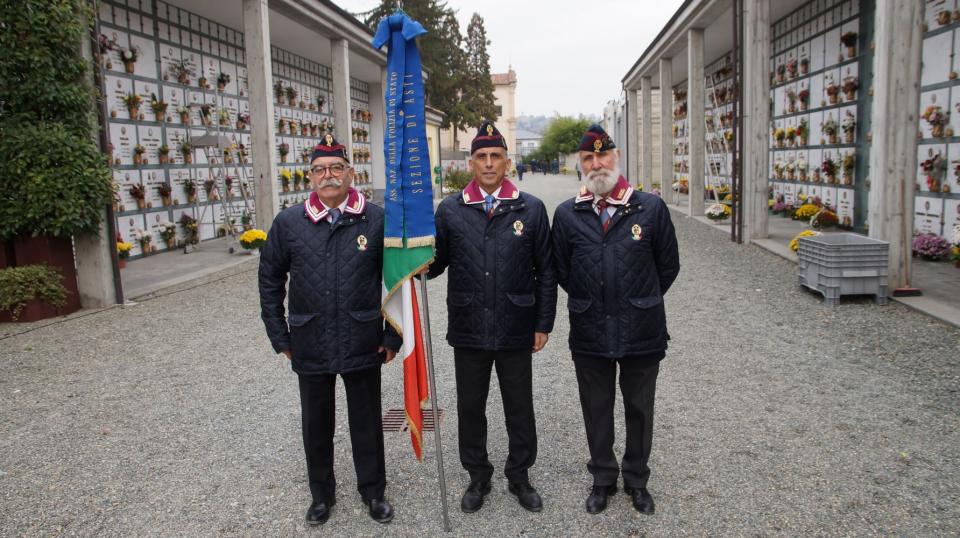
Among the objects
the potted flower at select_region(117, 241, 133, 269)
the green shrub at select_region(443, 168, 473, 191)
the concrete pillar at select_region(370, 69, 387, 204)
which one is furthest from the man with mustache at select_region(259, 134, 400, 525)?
the green shrub at select_region(443, 168, 473, 191)

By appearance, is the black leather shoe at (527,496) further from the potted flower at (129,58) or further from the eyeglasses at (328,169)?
the potted flower at (129,58)

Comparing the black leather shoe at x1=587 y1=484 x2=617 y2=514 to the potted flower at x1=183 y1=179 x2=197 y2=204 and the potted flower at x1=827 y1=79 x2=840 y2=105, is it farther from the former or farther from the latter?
the potted flower at x1=827 y1=79 x2=840 y2=105

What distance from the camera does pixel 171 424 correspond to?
16.1 ft

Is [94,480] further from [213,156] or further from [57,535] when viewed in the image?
[213,156]

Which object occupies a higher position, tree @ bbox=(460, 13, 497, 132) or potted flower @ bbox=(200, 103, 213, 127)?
tree @ bbox=(460, 13, 497, 132)

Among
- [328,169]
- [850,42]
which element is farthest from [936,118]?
[328,169]

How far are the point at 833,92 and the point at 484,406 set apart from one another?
44.1ft

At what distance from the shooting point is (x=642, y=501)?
11.5 ft

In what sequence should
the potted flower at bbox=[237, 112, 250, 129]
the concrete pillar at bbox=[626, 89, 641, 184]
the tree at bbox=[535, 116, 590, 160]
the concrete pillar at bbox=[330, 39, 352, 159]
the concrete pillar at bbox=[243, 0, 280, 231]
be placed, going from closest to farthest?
the concrete pillar at bbox=[243, 0, 280, 231], the potted flower at bbox=[237, 112, 250, 129], the concrete pillar at bbox=[330, 39, 352, 159], the concrete pillar at bbox=[626, 89, 641, 184], the tree at bbox=[535, 116, 590, 160]

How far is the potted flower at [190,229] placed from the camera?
1419 cm

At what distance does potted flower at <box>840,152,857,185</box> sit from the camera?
45.0 ft

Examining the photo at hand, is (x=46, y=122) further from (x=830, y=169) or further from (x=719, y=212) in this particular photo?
(x=719, y=212)

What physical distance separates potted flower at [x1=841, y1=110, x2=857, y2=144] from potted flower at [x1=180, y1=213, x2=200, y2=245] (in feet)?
42.5

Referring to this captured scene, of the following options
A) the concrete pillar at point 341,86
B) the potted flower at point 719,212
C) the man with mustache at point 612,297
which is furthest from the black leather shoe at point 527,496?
the potted flower at point 719,212
